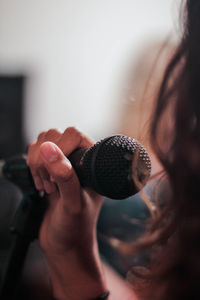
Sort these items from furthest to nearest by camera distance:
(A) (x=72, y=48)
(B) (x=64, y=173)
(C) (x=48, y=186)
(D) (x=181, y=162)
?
(A) (x=72, y=48) < (C) (x=48, y=186) < (B) (x=64, y=173) < (D) (x=181, y=162)

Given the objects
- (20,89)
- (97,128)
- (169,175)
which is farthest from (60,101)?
(169,175)

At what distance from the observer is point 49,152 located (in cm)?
51

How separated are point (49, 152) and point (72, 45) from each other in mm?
2722

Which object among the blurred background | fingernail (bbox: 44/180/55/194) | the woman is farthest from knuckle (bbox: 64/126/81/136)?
the blurred background

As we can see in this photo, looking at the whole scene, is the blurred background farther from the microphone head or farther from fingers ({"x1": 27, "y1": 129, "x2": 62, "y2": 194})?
the microphone head

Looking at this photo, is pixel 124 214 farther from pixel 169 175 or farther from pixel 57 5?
pixel 57 5

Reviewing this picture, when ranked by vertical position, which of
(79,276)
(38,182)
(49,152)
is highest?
(49,152)

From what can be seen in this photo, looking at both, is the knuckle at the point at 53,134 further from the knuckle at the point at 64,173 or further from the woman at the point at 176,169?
the knuckle at the point at 64,173

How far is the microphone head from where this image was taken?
0.43 metres

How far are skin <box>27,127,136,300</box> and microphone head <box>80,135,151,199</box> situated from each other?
13 centimetres

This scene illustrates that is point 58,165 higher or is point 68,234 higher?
point 58,165

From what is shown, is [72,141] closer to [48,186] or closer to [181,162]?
[48,186]

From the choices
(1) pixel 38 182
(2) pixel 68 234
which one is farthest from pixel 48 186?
(2) pixel 68 234

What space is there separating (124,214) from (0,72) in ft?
5.35
